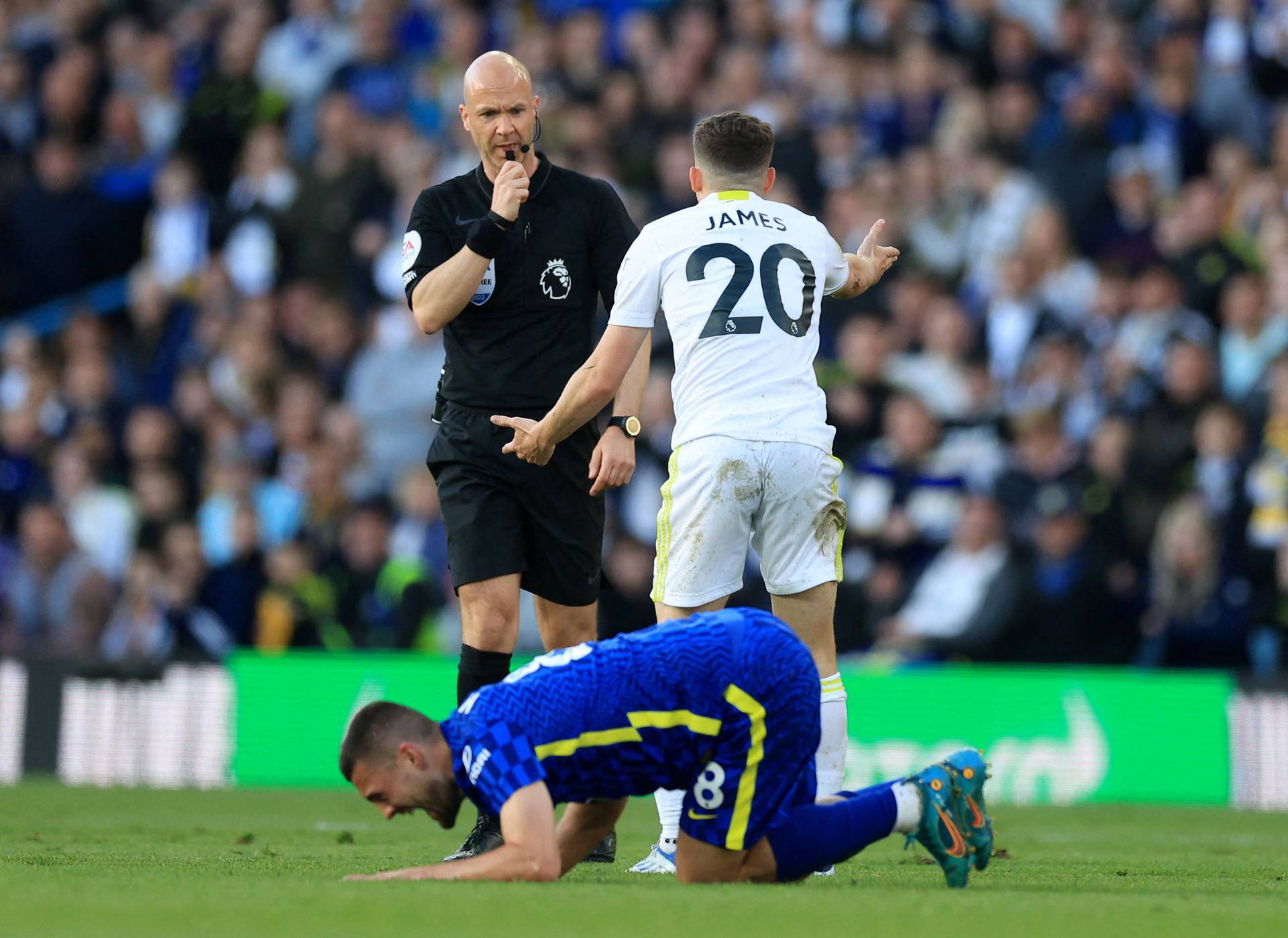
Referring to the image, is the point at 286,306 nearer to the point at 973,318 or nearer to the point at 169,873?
the point at 973,318

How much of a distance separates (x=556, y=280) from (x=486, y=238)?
0.49 metres

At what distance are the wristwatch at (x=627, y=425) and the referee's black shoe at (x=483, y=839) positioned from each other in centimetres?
134

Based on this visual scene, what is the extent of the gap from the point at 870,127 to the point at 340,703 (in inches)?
225

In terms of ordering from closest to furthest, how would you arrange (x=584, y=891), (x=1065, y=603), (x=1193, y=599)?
(x=584, y=891) → (x=1193, y=599) → (x=1065, y=603)

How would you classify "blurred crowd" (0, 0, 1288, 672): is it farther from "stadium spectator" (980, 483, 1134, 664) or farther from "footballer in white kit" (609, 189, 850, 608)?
"footballer in white kit" (609, 189, 850, 608)

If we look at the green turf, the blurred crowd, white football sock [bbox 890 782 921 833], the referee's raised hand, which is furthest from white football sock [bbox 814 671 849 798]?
the blurred crowd

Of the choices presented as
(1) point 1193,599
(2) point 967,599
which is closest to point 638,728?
(2) point 967,599

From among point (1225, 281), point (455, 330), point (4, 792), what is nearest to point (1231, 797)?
point (1225, 281)

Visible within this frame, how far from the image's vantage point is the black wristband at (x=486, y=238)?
6469 mm

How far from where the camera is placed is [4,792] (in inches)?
428

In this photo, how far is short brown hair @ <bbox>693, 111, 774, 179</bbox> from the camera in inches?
247

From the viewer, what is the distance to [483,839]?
21.0 ft

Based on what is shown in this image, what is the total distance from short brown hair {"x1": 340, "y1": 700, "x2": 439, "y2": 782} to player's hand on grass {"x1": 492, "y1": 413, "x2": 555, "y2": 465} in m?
1.37

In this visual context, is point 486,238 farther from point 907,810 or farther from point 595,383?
point 907,810
